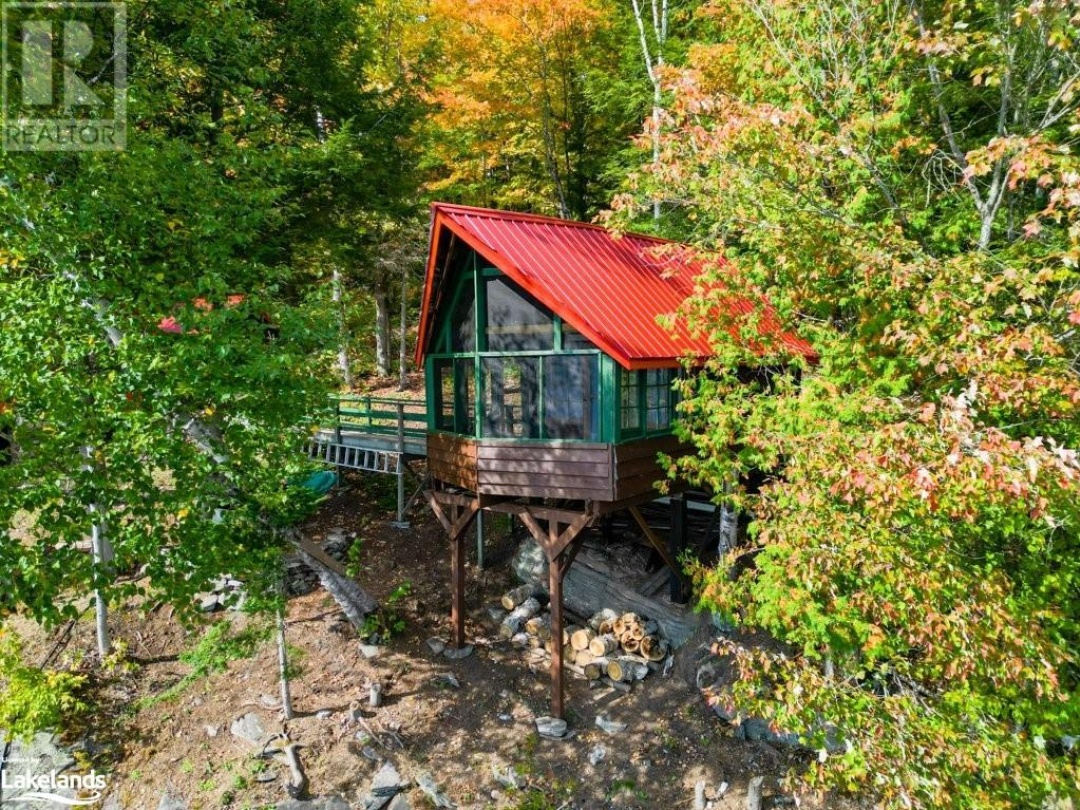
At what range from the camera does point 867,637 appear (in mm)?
5711

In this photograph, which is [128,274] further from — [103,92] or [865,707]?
[865,707]

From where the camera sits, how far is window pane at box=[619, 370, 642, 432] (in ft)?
28.2

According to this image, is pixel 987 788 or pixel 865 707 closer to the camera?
pixel 987 788

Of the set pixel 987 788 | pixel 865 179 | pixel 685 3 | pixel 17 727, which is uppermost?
pixel 685 3

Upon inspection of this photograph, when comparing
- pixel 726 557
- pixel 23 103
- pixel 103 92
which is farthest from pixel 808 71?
pixel 23 103

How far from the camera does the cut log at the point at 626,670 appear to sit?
371 inches

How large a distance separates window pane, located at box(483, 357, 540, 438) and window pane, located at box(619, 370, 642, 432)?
126cm

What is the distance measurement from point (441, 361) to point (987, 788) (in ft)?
28.2

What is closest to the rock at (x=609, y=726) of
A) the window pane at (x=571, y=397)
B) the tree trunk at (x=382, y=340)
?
the window pane at (x=571, y=397)

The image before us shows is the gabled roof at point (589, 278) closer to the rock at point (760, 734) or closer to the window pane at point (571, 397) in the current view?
the window pane at point (571, 397)

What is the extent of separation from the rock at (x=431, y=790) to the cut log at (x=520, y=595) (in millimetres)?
3485
